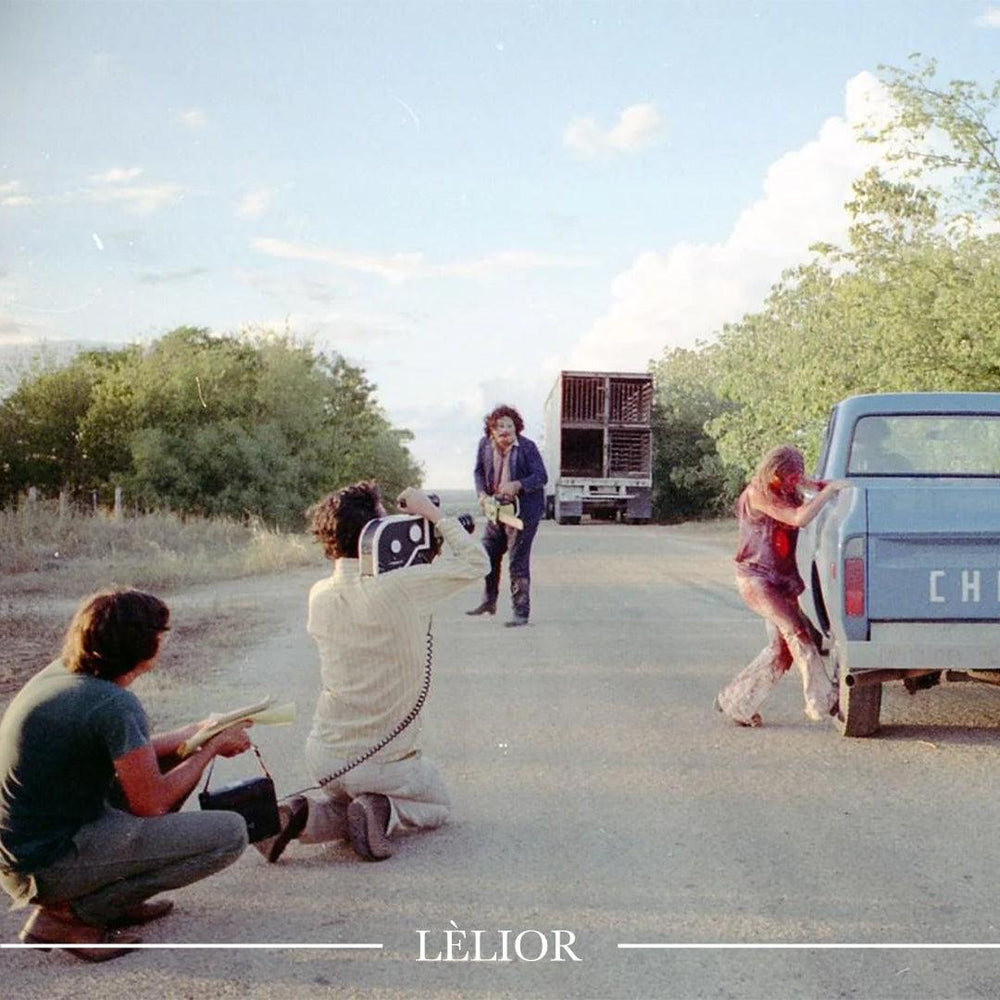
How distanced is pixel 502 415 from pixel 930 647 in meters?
5.87

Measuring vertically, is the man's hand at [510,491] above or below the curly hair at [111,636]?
above

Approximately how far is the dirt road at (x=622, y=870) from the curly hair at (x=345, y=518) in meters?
1.21

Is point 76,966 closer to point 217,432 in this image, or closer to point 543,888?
point 543,888

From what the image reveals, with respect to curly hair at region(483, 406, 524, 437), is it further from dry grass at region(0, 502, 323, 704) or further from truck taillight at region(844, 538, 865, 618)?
truck taillight at region(844, 538, 865, 618)

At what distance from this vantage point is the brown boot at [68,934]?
13.6 ft

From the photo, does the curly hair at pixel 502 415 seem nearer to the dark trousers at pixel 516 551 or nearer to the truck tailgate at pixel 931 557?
the dark trousers at pixel 516 551

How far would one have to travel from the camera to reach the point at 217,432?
35375 mm

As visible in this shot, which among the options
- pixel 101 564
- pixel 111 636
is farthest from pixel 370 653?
pixel 101 564

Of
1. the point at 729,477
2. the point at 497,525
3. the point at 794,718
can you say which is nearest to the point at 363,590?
the point at 794,718

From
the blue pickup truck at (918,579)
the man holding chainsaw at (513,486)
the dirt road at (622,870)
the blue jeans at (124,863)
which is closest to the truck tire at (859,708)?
the dirt road at (622,870)

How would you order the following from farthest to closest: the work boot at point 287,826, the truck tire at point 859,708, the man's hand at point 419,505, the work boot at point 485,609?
the work boot at point 485,609 → the truck tire at point 859,708 → the man's hand at point 419,505 → the work boot at point 287,826

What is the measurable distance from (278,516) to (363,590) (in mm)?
30580

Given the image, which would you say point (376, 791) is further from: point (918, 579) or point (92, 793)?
point (918, 579)

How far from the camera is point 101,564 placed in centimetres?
1947
